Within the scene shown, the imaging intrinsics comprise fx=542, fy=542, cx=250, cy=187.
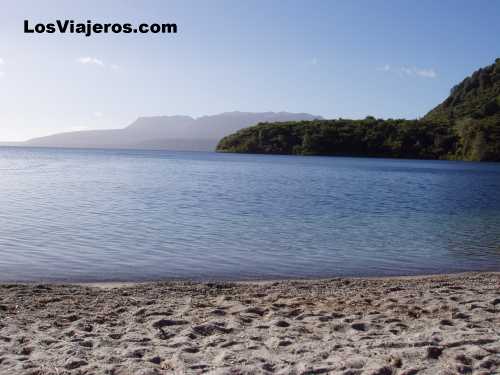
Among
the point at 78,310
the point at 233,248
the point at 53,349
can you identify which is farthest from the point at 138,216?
the point at 53,349

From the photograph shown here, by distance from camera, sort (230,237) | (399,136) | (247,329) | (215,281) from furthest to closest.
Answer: (399,136)
(230,237)
(215,281)
(247,329)

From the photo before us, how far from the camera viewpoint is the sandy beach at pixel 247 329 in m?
6.14

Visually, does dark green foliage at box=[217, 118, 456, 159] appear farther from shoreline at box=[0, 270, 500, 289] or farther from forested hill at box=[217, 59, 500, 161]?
shoreline at box=[0, 270, 500, 289]

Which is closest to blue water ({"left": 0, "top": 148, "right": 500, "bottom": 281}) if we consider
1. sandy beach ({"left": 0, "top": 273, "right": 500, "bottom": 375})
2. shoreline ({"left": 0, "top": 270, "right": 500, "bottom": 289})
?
shoreline ({"left": 0, "top": 270, "right": 500, "bottom": 289})

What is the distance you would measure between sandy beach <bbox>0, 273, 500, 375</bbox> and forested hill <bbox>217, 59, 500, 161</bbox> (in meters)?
138

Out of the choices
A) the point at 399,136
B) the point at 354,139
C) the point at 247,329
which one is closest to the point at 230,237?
the point at 247,329

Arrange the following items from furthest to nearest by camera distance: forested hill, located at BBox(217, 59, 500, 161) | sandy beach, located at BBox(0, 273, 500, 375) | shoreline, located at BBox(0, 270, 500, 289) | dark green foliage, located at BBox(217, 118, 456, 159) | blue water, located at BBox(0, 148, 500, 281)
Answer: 1. dark green foliage, located at BBox(217, 118, 456, 159)
2. forested hill, located at BBox(217, 59, 500, 161)
3. blue water, located at BBox(0, 148, 500, 281)
4. shoreline, located at BBox(0, 270, 500, 289)
5. sandy beach, located at BBox(0, 273, 500, 375)

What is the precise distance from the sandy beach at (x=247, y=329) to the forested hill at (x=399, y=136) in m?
Answer: 138

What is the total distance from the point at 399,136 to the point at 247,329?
168 metres

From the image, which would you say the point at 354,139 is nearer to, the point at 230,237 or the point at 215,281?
the point at 230,237

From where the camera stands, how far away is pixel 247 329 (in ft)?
24.7

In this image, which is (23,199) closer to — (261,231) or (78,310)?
(261,231)

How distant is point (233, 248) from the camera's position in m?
15.7

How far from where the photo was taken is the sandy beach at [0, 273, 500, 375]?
20.1 ft
